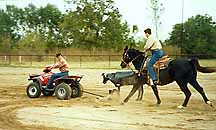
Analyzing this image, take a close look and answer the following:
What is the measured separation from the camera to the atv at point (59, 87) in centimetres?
1576

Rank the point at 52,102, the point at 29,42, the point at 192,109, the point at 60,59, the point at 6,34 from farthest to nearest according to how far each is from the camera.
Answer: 1. the point at 6,34
2. the point at 29,42
3. the point at 60,59
4. the point at 52,102
5. the point at 192,109

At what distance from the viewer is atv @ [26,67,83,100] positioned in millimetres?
15761

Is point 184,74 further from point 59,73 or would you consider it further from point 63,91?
point 59,73

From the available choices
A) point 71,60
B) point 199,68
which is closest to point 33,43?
point 71,60

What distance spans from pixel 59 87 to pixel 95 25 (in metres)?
54.4

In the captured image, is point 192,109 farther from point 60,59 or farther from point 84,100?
point 60,59

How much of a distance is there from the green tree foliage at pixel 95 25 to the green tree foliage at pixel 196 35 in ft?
30.5

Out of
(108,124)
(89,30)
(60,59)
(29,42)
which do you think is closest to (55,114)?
(108,124)

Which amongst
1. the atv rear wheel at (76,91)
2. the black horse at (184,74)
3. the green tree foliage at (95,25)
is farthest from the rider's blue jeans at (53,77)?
the green tree foliage at (95,25)

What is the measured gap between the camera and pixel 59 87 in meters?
15.8

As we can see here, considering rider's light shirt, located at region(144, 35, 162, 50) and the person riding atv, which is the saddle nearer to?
rider's light shirt, located at region(144, 35, 162, 50)

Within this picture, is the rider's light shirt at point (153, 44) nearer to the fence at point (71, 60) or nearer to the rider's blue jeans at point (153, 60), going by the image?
the rider's blue jeans at point (153, 60)

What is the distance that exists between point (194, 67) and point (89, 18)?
185 feet

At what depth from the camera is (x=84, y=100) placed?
1562 centimetres
